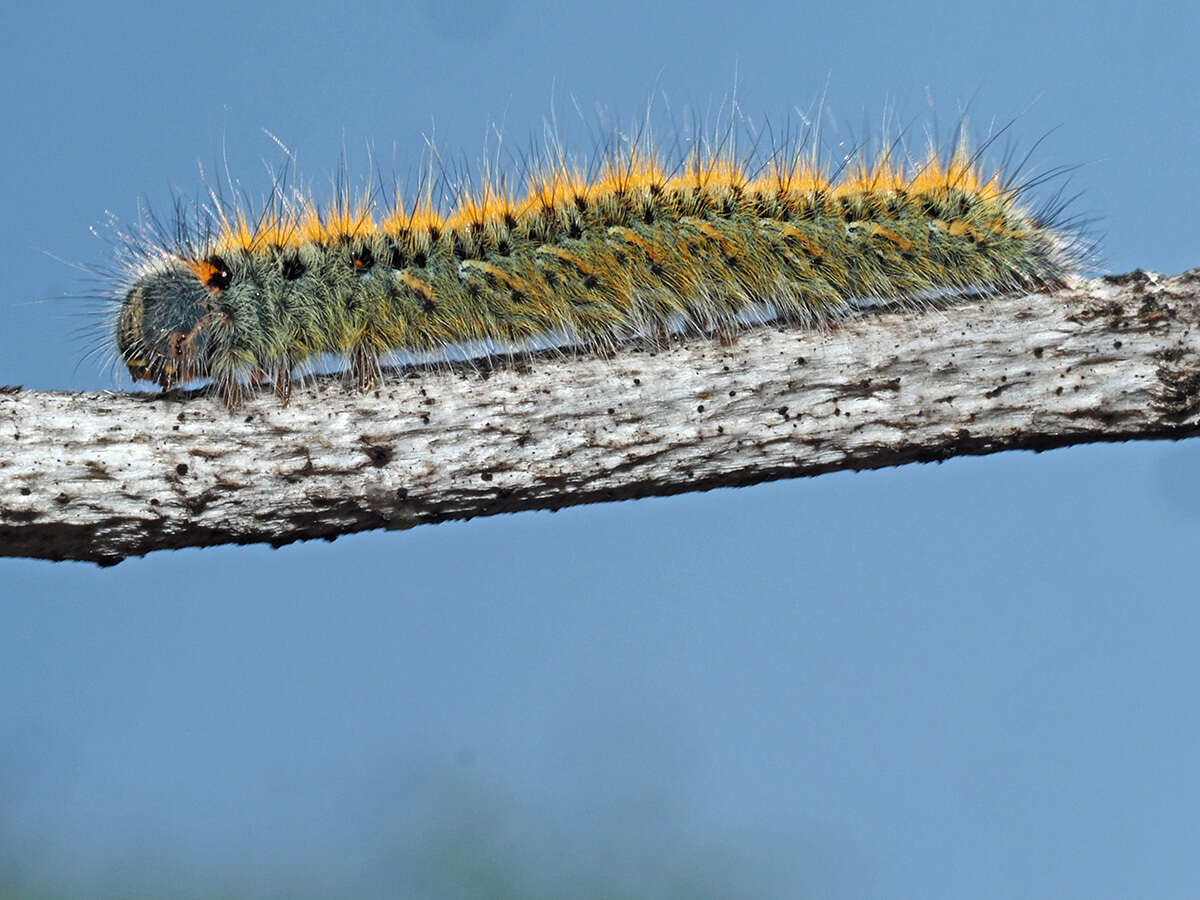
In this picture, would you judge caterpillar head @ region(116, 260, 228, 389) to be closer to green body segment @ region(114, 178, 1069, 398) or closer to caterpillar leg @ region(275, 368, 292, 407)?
green body segment @ region(114, 178, 1069, 398)

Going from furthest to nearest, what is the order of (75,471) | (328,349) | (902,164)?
(902,164) < (328,349) < (75,471)

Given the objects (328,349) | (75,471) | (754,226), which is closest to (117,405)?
(75,471)

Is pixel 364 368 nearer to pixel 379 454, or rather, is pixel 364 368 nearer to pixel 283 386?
pixel 283 386

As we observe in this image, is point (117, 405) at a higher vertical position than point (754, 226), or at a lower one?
lower

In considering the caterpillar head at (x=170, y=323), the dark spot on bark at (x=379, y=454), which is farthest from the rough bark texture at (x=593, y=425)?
the caterpillar head at (x=170, y=323)

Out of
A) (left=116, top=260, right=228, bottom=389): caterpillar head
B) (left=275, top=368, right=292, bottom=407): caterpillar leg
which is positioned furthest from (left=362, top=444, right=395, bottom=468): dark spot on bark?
(left=116, top=260, right=228, bottom=389): caterpillar head

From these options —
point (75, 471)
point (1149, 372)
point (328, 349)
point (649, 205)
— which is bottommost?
point (1149, 372)

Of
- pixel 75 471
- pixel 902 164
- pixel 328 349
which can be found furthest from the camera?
pixel 902 164

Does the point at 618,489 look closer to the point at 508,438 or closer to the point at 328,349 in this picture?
the point at 508,438

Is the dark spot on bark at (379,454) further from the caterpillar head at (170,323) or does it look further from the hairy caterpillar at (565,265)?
the caterpillar head at (170,323)
